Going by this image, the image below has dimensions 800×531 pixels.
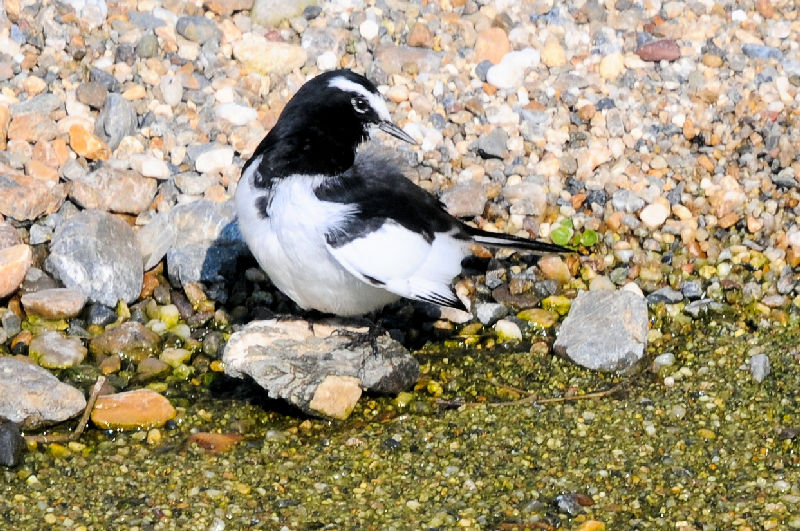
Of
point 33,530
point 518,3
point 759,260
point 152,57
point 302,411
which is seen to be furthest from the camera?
point 518,3

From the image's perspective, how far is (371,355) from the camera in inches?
237

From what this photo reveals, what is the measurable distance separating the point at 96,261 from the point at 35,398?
46.9 inches

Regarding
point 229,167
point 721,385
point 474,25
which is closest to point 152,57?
point 229,167

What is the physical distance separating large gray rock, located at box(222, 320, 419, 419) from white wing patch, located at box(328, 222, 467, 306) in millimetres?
356

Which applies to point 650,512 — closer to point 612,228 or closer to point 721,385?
point 721,385

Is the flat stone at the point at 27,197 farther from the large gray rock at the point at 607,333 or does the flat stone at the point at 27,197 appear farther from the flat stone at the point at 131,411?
the large gray rock at the point at 607,333

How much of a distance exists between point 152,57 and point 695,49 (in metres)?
3.60

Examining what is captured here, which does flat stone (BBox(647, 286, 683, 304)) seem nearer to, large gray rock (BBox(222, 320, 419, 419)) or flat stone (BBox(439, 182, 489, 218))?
flat stone (BBox(439, 182, 489, 218))

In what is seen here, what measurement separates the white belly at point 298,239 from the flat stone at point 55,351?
1.08 metres

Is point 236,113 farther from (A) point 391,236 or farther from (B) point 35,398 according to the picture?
(B) point 35,398

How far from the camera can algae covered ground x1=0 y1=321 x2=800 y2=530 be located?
5.02 meters

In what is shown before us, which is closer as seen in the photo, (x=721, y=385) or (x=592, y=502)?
(x=592, y=502)

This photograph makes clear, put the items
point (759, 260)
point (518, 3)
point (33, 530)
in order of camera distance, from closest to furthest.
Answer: point (33, 530) < point (759, 260) < point (518, 3)

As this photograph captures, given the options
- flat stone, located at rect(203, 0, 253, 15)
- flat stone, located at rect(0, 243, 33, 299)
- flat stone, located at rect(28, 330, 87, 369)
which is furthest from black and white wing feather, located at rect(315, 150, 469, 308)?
flat stone, located at rect(203, 0, 253, 15)
